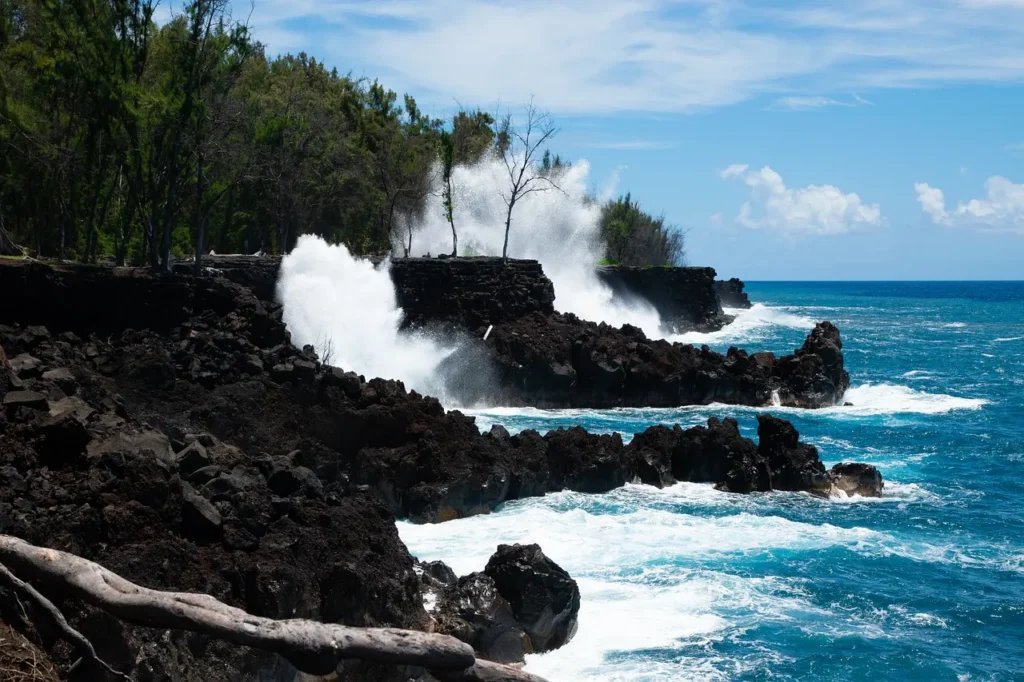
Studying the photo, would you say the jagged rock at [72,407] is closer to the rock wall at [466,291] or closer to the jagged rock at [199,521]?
the jagged rock at [199,521]

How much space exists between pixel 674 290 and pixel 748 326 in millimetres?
9979

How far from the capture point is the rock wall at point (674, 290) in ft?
218

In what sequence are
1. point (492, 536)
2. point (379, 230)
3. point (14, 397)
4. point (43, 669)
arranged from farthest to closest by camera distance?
point (379, 230), point (492, 536), point (14, 397), point (43, 669)

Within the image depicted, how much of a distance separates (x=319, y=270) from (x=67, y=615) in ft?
100

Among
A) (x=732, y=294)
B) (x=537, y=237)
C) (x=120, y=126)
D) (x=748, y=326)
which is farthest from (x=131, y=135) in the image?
(x=732, y=294)

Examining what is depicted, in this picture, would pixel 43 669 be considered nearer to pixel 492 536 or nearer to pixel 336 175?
pixel 492 536

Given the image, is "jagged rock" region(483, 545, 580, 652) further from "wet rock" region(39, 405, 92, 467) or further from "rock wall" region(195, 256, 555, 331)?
"rock wall" region(195, 256, 555, 331)

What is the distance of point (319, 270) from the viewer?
128 feet

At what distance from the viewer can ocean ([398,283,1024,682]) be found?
14.3 meters

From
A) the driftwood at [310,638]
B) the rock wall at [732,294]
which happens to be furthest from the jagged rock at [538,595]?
the rock wall at [732,294]

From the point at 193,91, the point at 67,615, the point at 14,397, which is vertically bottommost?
the point at 67,615

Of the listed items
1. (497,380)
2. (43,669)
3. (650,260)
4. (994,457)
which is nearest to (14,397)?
(43,669)

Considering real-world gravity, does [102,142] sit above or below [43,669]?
above

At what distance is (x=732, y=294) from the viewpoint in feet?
337
